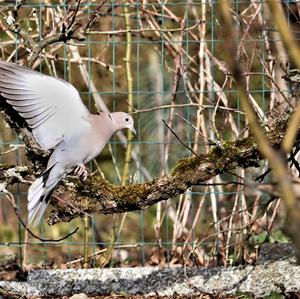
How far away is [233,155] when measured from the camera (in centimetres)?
451

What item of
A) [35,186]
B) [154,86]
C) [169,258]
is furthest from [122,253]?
[35,186]

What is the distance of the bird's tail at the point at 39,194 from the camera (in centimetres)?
469

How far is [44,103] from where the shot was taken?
4.48 meters

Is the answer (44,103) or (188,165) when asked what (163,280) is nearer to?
(188,165)

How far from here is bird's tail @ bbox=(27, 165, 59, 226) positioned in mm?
4688

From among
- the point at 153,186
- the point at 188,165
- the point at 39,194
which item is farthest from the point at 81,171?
the point at 188,165

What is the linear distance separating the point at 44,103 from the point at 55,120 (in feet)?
0.35

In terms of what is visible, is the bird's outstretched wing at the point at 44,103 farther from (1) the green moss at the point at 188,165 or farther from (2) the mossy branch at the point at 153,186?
(1) the green moss at the point at 188,165

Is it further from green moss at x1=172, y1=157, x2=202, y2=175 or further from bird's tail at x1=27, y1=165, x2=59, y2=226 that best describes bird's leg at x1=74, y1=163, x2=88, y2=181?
green moss at x1=172, y1=157, x2=202, y2=175

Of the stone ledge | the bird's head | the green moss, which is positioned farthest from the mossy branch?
the stone ledge

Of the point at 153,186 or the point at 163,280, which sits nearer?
the point at 153,186

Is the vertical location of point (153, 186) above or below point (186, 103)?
below

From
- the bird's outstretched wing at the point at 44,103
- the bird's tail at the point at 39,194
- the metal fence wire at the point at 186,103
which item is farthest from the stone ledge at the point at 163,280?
the bird's outstretched wing at the point at 44,103

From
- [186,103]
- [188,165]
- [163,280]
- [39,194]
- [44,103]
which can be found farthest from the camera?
[186,103]
